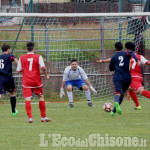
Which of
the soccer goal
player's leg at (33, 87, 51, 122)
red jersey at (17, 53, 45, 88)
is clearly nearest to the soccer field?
player's leg at (33, 87, 51, 122)

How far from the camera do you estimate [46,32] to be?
1670 cm

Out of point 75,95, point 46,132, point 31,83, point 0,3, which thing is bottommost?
point 75,95

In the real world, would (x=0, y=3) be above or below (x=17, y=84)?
above

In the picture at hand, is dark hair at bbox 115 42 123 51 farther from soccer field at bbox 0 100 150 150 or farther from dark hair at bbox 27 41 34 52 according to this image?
dark hair at bbox 27 41 34 52

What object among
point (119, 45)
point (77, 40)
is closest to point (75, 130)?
point (119, 45)

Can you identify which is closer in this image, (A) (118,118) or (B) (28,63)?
(B) (28,63)

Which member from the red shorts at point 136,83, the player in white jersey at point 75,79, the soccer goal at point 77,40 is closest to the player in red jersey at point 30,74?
the red shorts at point 136,83

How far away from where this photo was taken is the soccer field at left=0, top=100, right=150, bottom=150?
7086 mm

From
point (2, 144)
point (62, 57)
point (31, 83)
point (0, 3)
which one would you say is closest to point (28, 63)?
point (31, 83)

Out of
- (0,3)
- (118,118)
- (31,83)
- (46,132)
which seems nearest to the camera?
(46,132)

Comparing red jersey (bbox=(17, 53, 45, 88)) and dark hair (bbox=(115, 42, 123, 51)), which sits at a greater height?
dark hair (bbox=(115, 42, 123, 51))

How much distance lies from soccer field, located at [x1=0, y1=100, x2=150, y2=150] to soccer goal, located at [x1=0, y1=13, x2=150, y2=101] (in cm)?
386

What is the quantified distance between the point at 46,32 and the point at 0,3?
136 inches

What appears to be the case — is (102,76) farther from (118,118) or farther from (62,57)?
(118,118)
